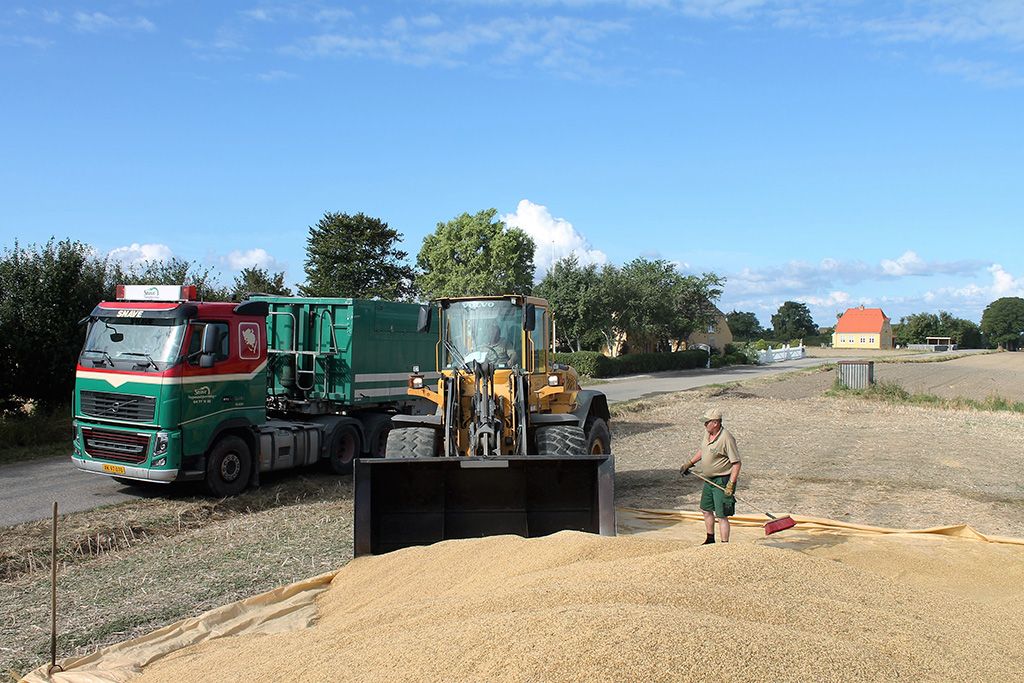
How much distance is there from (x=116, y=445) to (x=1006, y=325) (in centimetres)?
15512

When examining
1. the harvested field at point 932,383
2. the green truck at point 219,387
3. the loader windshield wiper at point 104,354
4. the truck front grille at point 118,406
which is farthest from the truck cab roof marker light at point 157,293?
the harvested field at point 932,383

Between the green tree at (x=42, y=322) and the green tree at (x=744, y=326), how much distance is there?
113410 mm

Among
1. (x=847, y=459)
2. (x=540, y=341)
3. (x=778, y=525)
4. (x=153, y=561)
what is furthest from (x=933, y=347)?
(x=153, y=561)

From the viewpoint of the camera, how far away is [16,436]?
16.0 metres

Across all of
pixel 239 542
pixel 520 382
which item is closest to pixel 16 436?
pixel 239 542

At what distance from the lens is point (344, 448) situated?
1384 centimetres

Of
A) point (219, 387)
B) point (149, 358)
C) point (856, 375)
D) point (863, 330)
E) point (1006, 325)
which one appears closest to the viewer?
point (149, 358)

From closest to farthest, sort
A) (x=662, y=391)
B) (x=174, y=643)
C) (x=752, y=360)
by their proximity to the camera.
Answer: (x=174, y=643) → (x=662, y=391) → (x=752, y=360)

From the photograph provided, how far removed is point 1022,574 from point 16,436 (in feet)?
52.4

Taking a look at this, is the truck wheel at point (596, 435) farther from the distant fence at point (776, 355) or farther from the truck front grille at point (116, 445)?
the distant fence at point (776, 355)

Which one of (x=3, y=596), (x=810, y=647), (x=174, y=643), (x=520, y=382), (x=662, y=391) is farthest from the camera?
(x=662, y=391)

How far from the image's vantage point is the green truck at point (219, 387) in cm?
1093

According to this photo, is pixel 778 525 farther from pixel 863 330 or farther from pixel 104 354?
pixel 863 330

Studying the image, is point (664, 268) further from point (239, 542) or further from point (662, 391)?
point (239, 542)
